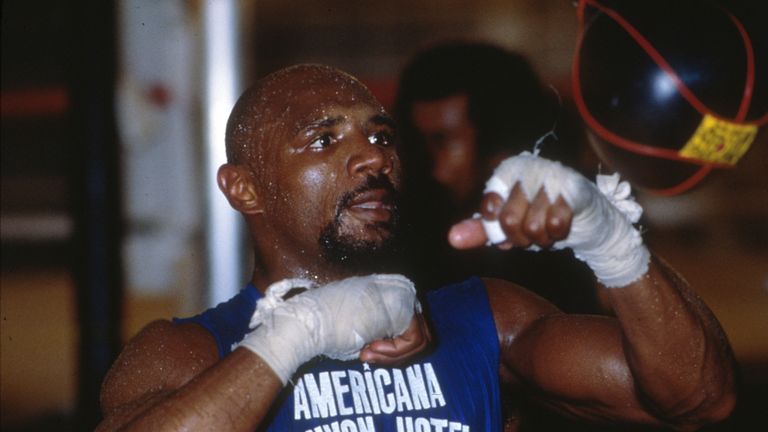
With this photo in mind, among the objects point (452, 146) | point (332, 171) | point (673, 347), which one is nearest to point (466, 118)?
point (452, 146)

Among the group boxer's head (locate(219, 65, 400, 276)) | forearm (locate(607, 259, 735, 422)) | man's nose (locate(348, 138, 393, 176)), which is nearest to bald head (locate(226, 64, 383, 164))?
boxer's head (locate(219, 65, 400, 276))

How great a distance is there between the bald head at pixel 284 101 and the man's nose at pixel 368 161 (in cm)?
10

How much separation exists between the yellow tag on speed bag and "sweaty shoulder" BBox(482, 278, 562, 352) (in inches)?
32.2

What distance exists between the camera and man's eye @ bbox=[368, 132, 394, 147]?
151 centimetres

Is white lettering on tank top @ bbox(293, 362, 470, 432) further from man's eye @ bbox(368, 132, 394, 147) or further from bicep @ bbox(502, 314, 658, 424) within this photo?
man's eye @ bbox(368, 132, 394, 147)

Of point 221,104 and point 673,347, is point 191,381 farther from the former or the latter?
point 221,104

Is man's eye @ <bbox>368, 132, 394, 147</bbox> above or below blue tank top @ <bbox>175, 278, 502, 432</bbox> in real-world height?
above

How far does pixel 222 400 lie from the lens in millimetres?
1131

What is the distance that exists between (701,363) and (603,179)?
0.31m

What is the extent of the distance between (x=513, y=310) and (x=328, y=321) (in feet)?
1.61

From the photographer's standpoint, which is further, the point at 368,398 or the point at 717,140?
the point at 717,140

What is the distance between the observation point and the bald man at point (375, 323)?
114 cm

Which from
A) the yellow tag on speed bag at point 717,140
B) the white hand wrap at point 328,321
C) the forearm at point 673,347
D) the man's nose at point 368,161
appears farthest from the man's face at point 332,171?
the yellow tag on speed bag at point 717,140

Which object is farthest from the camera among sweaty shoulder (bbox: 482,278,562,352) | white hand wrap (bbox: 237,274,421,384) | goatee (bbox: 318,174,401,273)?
sweaty shoulder (bbox: 482,278,562,352)
